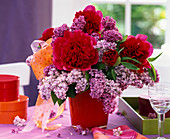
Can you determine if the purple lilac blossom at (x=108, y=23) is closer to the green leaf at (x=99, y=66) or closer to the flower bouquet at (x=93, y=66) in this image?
the flower bouquet at (x=93, y=66)

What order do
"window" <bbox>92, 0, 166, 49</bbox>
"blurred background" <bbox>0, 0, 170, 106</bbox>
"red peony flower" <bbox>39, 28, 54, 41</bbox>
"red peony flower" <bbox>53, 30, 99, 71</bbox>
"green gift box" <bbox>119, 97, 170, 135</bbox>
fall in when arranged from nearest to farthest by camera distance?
1. "red peony flower" <bbox>53, 30, 99, 71</bbox>
2. "green gift box" <bbox>119, 97, 170, 135</bbox>
3. "red peony flower" <bbox>39, 28, 54, 41</bbox>
4. "blurred background" <bbox>0, 0, 170, 106</bbox>
5. "window" <bbox>92, 0, 166, 49</bbox>

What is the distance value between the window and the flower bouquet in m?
2.92

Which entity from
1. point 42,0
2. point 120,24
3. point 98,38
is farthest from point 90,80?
point 120,24

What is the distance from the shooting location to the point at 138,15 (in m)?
4.68

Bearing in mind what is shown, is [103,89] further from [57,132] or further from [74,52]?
[57,132]

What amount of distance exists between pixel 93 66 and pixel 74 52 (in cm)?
13

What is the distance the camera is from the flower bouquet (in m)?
1.08

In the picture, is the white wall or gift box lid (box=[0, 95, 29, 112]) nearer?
gift box lid (box=[0, 95, 29, 112])

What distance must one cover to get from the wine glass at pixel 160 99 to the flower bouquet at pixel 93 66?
59mm

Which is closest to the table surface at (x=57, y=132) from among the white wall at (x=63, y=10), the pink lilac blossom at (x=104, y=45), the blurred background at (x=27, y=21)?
the pink lilac blossom at (x=104, y=45)

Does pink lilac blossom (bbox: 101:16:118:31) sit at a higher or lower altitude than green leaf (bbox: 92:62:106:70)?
higher

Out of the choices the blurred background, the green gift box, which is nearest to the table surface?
the green gift box

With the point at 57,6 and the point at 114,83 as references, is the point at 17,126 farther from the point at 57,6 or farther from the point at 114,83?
the point at 57,6

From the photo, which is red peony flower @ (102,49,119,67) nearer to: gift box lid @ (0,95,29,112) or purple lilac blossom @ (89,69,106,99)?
purple lilac blossom @ (89,69,106,99)
